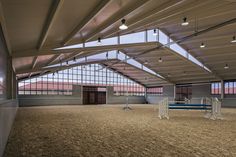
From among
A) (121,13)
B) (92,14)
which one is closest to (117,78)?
(121,13)

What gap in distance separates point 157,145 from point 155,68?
18.9 metres

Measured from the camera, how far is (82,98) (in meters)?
27.1

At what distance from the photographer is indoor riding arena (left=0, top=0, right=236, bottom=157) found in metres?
4.59

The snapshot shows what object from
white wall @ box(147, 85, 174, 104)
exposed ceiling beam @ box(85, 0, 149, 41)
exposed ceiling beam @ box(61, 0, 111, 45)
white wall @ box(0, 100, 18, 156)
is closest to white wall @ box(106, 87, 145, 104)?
white wall @ box(147, 85, 174, 104)

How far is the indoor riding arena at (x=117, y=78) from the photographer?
15.1 ft

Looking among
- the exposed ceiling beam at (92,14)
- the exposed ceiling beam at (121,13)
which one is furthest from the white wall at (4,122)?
the exposed ceiling beam at (121,13)

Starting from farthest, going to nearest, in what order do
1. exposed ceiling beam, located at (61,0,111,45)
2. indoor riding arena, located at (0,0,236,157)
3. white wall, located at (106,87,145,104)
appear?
white wall, located at (106,87,145,104) → exposed ceiling beam, located at (61,0,111,45) → indoor riding arena, located at (0,0,236,157)

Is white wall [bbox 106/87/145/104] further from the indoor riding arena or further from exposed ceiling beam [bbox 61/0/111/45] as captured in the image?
exposed ceiling beam [bbox 61/0/111/45]

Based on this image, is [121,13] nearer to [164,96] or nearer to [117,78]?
[117,78]

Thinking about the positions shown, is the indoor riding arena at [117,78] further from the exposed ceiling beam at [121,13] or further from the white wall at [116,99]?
the white wall at [116,99]

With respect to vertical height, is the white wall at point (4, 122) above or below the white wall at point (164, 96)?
above

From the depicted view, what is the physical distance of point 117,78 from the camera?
95.1 ft

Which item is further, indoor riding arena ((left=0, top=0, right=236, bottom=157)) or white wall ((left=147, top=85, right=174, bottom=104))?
white wall ((left=147, top=85, right=174, bottom=104))

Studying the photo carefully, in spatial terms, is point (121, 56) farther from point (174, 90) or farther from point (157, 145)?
point (157, 145)
